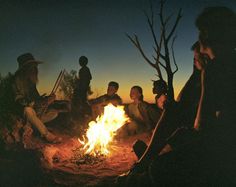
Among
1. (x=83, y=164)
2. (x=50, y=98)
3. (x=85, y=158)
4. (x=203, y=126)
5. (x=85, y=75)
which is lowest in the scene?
(x=203, y=126)

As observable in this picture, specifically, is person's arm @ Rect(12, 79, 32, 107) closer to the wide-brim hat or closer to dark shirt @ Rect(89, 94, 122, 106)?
the wide-brim hat

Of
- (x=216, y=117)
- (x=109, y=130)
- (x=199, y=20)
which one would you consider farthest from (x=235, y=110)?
(x=109, y=130)

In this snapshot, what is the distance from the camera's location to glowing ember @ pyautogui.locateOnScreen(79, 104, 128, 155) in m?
6.45

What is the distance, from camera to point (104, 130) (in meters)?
6.53

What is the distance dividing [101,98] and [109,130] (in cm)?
136

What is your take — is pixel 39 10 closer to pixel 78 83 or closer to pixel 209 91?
pixel 78 83

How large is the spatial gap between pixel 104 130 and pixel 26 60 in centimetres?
234

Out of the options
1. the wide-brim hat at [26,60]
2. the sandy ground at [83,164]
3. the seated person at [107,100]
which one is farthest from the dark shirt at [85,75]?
the sandy ground at [83,164]

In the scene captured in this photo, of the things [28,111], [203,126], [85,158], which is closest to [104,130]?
[85,158]

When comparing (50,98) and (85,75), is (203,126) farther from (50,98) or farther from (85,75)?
(50,98)

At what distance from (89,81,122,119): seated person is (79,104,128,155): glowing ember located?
24.4 inches

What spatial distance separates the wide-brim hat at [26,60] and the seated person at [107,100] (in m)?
1.57

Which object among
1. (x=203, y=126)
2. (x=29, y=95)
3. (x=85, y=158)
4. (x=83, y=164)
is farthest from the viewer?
(x=29, y=95)

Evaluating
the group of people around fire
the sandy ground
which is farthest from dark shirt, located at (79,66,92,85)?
the group of people around fire
